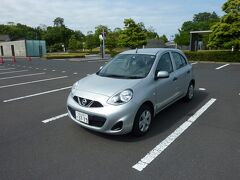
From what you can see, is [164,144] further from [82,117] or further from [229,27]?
[229,27]

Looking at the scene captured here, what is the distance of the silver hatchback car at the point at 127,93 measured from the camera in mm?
3381

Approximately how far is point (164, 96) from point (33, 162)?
2671 millimetres

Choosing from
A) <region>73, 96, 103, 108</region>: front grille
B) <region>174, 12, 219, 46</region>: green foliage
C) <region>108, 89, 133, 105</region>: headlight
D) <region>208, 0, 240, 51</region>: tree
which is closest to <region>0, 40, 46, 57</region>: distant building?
<region>174, 12, 219, 46</region>: green foliage

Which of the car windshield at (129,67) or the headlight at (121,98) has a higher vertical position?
the car windshield at (129,67)

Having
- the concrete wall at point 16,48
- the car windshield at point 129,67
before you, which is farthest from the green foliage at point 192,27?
the car windshield at point 129,67

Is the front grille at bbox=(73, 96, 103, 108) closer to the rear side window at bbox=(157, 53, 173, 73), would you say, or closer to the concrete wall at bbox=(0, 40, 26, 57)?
the rear side window at bbox=(157, 53, 173, 73)

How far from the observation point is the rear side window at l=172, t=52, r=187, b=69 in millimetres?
5069

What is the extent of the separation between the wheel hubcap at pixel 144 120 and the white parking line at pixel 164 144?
401 mm

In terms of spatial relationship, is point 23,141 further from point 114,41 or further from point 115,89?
point 114,41

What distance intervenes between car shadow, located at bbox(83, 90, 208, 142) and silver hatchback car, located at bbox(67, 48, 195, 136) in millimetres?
199

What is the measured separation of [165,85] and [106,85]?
50.9 inches

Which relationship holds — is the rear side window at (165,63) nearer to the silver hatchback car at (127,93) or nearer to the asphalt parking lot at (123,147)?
the silver hatchback car at (127,93)

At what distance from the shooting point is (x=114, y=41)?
46375 mm

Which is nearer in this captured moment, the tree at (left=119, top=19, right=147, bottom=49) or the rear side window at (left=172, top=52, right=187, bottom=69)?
the rear side window at (left=172, top=52, right=187, bottom=69)
